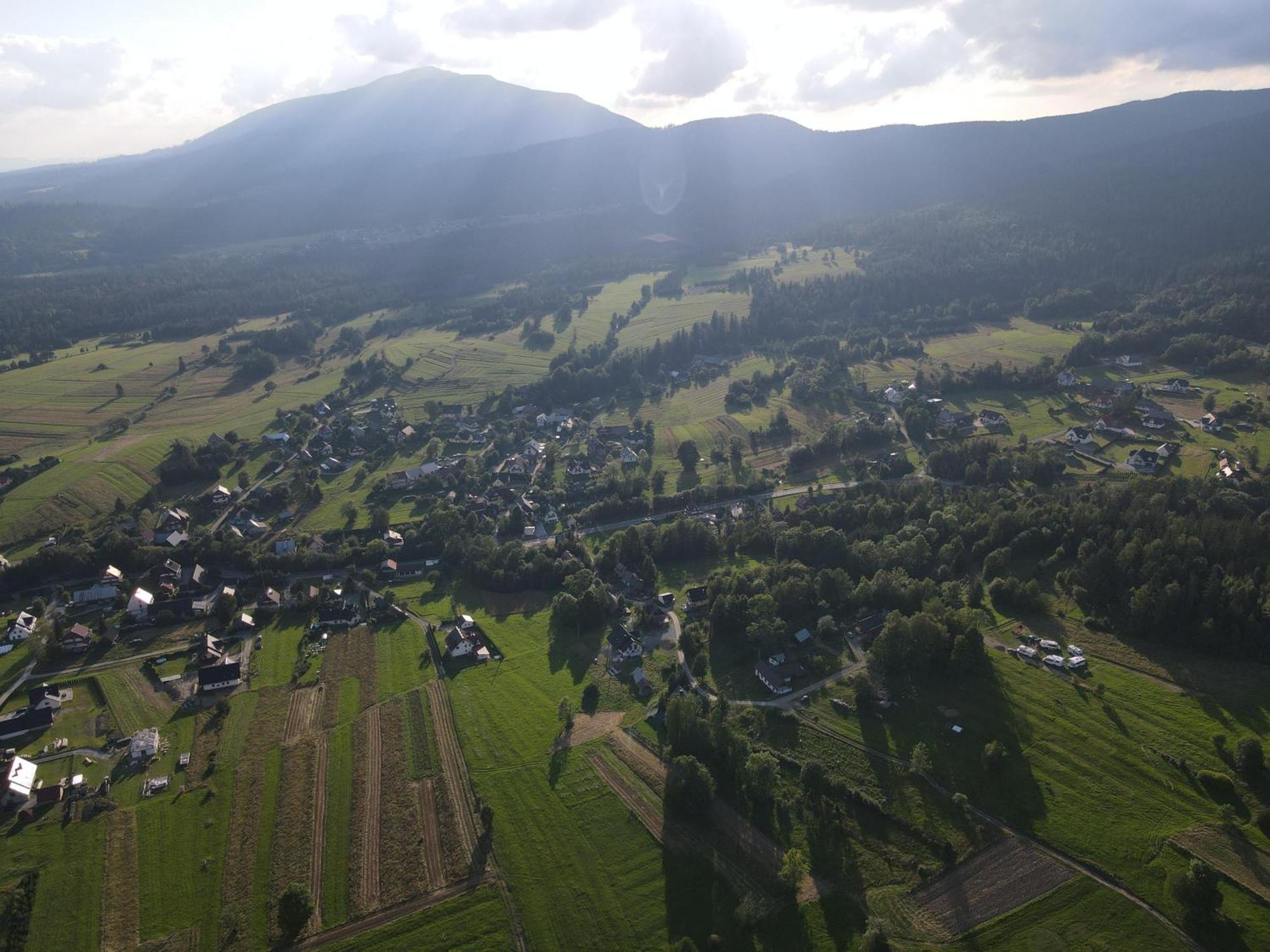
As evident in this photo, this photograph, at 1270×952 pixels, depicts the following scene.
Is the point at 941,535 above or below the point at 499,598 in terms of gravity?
above

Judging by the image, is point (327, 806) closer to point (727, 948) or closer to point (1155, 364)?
point (727, 948)

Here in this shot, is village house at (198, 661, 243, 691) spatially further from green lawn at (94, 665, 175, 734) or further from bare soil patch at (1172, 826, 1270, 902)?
bare soil patch at (1172, 826, 1270, 902)

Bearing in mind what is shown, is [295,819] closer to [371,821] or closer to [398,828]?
[371,821]

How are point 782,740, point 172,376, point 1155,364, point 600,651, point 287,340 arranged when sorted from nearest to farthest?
point 782,740
point 600,651
point 1155,364
point 172,376
point 287,340

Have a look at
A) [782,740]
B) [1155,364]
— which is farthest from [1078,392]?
[782,740]

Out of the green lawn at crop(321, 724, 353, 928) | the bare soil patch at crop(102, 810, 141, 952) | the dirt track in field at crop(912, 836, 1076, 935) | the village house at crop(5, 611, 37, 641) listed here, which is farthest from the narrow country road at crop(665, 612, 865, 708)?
the village house at crop(5, 611, 37, 641)

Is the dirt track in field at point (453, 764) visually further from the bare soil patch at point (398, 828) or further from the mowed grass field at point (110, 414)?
the mowed grass field at point (110, 414)

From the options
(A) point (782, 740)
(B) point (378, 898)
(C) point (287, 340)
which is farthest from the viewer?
(C) point (287, 340)

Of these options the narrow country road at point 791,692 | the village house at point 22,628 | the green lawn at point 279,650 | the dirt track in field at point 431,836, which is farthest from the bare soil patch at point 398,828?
the village house at point 22,628
